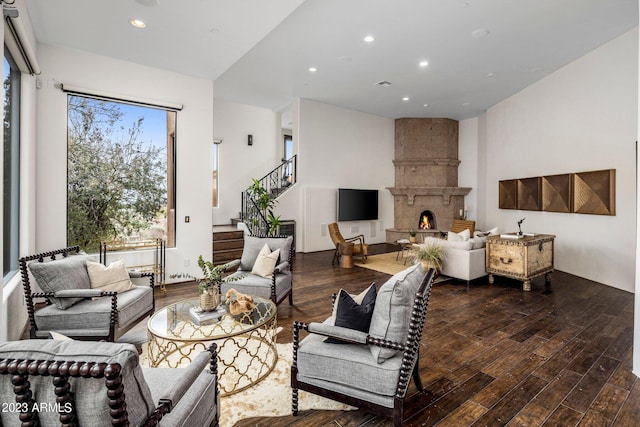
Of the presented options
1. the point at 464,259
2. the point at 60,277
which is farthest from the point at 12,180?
the point at 464,259

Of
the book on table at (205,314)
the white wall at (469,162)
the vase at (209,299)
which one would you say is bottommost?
the book on table at (205,314)

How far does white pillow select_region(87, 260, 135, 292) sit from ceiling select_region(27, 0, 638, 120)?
283cm

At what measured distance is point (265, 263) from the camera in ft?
13.7

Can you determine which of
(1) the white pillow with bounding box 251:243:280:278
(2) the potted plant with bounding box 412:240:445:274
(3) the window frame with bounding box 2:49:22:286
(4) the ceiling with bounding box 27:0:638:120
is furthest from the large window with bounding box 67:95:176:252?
(2) the potted plant with bounding box 412:240:445:274

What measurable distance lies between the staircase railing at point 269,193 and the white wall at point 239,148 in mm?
456

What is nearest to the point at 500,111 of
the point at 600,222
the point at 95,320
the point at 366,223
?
the point at 600,222

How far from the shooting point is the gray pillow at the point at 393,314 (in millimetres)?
1981

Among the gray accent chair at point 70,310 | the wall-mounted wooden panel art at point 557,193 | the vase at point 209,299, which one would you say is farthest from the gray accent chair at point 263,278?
the wall-mounted wooden panel art at point 557,193

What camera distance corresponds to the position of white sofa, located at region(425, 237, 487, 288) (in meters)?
5.42

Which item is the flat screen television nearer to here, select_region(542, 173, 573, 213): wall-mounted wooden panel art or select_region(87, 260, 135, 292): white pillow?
select_region(542, 173, 573, 213): wall-mounted wooden panel art

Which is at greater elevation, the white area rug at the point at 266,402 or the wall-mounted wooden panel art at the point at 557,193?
the wall-mounted wooden panel art at the point at 557,193

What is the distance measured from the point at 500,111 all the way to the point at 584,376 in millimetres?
7466

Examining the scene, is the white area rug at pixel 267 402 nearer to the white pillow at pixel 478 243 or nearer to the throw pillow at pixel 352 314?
the throw pillow at pixel 352 314

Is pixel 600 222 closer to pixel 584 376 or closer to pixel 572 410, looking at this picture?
pixel 584 376
